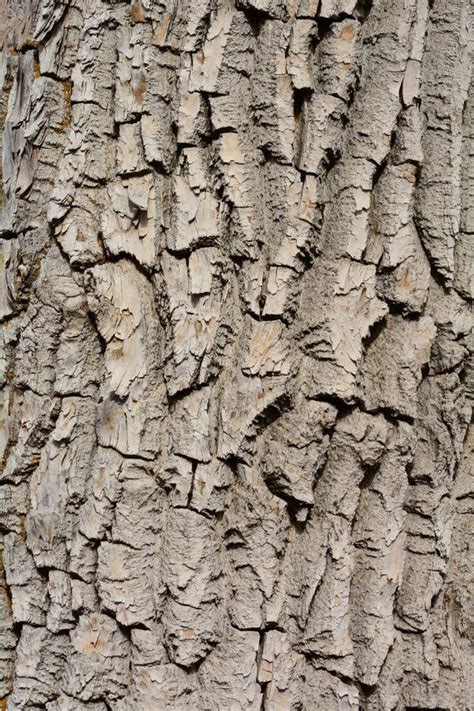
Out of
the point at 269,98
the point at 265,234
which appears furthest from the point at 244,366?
the point at 269,98

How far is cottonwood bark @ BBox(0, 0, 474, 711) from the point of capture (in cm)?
128

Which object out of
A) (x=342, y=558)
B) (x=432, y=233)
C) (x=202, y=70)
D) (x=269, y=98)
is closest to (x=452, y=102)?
(x=432, y=233)

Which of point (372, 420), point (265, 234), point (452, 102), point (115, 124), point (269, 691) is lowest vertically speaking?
point (269, 691)

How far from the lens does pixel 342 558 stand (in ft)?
4.24

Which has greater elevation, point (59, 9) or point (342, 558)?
point (59, 9)

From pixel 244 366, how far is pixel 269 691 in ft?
1.87

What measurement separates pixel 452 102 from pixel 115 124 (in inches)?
25.2

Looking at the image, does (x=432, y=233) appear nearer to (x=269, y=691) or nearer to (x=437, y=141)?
(x=437, y=141)

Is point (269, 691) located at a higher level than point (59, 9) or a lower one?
lower

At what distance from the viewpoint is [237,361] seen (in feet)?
4.23

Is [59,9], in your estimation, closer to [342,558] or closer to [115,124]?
[115,124]

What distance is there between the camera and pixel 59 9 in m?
1.40

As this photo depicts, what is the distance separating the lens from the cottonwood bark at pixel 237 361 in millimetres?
1277

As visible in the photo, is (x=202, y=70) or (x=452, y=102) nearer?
(x=202, y=70)
